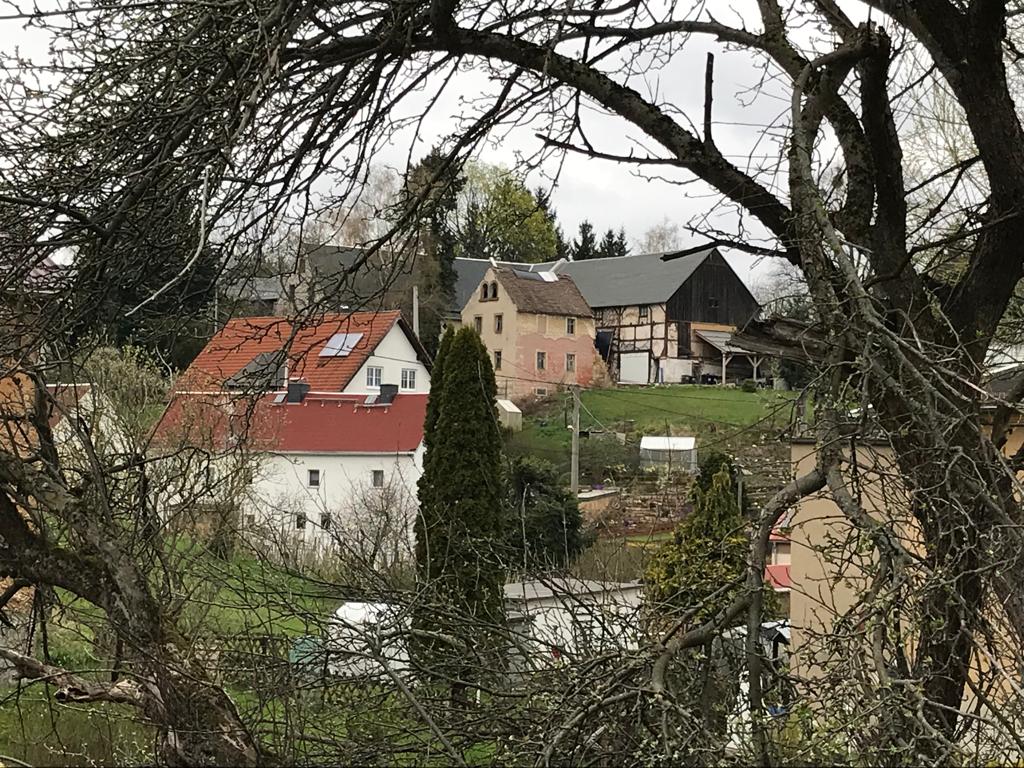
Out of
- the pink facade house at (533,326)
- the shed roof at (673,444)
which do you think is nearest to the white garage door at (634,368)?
the pink facade house at (533,326)

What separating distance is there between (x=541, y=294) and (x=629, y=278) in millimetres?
6645

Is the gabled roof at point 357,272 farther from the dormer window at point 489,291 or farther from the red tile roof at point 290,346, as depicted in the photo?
the dormer window at point 489,291

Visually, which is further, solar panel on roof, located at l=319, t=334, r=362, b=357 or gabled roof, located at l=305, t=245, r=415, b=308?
solar panel on roof, located at l=319, t=334, r=362, b=357

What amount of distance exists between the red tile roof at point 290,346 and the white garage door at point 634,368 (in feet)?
50.7

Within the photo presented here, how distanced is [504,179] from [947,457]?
2618 millimetres

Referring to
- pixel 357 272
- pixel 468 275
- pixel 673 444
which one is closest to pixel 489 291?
pixel 468 275

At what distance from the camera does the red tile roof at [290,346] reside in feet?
12.3

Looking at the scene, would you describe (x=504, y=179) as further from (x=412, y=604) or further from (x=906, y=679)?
(x=906, y=679)

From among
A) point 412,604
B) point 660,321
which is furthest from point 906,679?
→ point 660,321

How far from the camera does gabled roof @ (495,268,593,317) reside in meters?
35.4

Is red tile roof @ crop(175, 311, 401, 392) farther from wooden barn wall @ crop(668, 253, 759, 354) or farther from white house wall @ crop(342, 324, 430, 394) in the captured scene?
wooden barn wall @ crop(668, 253, 759, 354)

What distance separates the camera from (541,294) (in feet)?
119

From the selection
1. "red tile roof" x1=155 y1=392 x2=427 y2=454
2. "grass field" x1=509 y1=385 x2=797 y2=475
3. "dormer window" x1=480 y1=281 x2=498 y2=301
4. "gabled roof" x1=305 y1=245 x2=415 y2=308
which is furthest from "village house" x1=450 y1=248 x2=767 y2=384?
"gabled roof" x1=305 y1=245 x2=415 y2=308

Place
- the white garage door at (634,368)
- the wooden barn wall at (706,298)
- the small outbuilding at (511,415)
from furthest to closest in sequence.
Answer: the wooden barn wall at (706,298), the white garage door at (634,368), the small outbuilding at (511,415)
